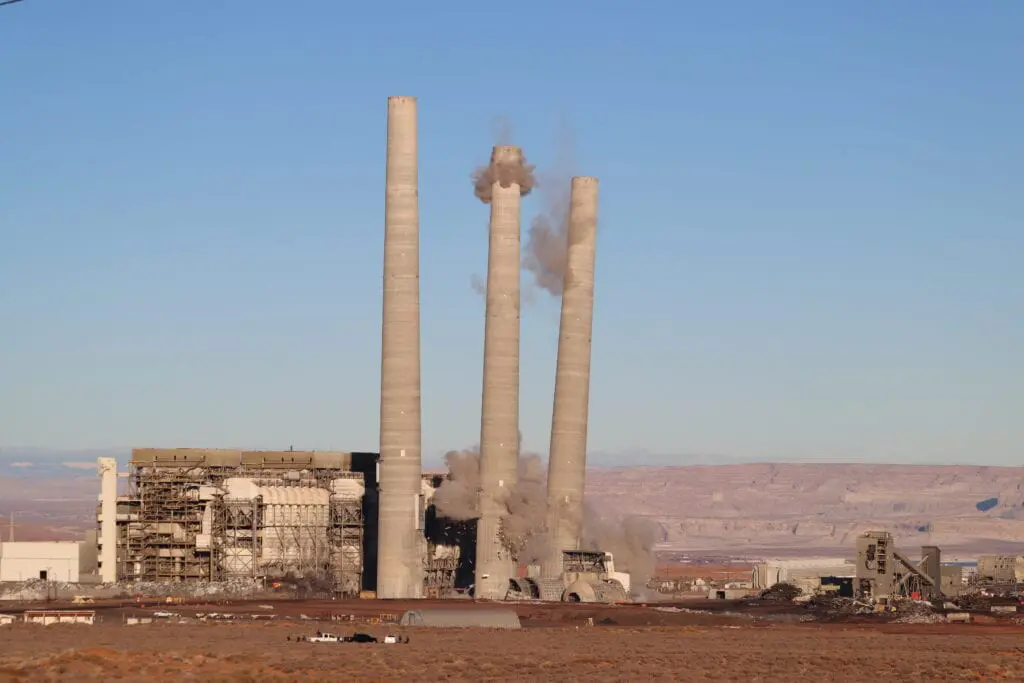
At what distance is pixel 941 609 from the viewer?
111188 mm

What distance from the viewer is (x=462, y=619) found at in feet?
298

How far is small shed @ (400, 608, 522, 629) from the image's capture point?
89000 millimetres

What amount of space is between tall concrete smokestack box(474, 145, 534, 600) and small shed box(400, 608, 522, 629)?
24737 mm

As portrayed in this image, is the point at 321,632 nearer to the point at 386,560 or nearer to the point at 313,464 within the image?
the point at 386,560

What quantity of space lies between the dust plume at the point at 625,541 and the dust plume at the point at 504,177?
79.8 ft

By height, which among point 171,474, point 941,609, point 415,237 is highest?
point 415,237

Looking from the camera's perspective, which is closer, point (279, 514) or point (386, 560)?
point (386, 560)

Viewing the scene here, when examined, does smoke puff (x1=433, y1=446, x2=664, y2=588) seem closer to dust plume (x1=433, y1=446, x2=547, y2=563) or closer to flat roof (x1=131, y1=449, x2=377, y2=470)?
dust plume (x1=433, y1=446, x2=547, y2=563)

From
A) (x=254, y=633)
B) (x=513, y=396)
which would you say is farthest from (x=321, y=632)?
(x=513, y=396)

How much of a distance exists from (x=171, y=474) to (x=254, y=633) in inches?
1767

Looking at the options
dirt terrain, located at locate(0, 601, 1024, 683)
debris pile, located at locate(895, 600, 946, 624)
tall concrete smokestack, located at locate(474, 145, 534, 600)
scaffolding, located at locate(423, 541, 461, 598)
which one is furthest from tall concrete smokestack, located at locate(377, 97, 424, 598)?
debris pile, located at locate(895, 600, 946, 624)

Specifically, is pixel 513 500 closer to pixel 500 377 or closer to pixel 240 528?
pixel 500 377

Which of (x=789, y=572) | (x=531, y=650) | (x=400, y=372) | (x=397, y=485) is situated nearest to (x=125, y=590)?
(x=397, y=485)

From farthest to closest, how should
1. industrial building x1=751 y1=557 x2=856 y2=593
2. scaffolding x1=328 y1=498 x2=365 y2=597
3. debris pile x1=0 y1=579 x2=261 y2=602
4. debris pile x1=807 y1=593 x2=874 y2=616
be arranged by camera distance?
industrial building x1=751 y1=557 x2=856 y2=593 → scaffolding x1=328 y1=498 x2=365 y2=597 → debris pile x1=0 y1=579 x2=261 y2=602 → debris pile x1=807 y1=593 x2=874 y2=616
